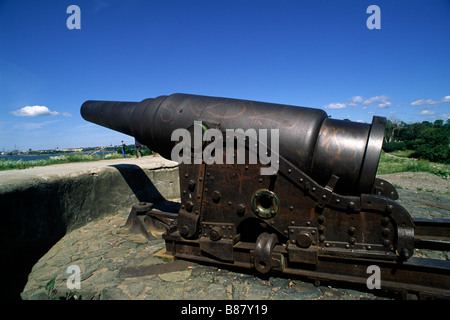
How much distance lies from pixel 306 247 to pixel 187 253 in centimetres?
155

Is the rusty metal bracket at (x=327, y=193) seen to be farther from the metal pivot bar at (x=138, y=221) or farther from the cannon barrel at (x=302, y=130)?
the metal pivot bar at (x=138, y=221)

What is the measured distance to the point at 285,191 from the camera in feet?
8.48

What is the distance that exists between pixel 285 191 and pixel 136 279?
206 centimetres

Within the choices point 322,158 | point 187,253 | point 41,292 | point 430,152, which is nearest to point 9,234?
point 41,292

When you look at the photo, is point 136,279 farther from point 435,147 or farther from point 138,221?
point 435,147

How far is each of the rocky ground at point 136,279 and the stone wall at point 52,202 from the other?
0.22 meters

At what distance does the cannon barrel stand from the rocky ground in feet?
4.03

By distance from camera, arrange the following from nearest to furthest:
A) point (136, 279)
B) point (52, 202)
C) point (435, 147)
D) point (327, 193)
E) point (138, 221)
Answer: point (327, 193)
point (136, 279)
point (52, 202)
point (138, 221)
point (435, 147)

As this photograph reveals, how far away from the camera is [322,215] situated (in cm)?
248

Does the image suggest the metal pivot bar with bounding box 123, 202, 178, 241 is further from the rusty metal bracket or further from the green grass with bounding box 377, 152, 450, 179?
the green grass with bounding box 377, 152, 450, 179

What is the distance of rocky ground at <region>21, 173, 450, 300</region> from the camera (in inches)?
102

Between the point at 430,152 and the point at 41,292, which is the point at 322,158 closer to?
the point at 41,292

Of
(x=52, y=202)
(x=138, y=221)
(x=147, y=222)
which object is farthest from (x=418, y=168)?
(x=52, y=202)

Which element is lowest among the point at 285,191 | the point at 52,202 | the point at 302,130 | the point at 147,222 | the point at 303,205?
the point at 147,222
